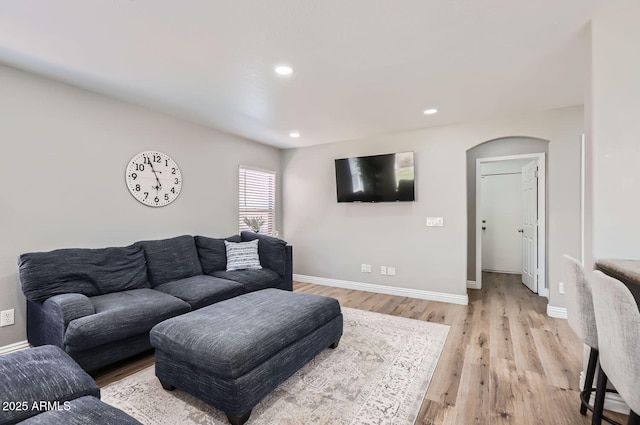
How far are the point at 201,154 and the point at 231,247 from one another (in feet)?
4.50

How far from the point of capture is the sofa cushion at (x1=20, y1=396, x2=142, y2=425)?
1.04 m

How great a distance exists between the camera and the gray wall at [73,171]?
8.27 feet

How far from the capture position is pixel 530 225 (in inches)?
189

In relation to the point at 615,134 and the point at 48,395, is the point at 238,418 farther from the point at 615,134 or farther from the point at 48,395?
the point at 615,134

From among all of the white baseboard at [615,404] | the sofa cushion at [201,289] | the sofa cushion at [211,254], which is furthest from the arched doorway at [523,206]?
the sofa cushion at [211,254]

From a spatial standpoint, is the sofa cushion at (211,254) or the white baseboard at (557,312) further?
the sofa cushion at (211,254)

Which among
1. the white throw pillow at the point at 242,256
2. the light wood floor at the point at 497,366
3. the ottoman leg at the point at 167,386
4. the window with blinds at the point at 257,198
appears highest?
the window with blinds at the point at 257,198

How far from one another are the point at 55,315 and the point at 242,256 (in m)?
1.98

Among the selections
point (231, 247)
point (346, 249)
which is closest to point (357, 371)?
point (231, 247)

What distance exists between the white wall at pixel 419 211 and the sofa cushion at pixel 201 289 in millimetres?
2142

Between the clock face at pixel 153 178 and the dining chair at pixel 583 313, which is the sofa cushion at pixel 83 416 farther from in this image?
the clock face at pixel 153 178

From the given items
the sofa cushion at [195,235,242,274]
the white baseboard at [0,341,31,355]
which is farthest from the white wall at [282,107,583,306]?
the white baseboard at [0,341,31,355]

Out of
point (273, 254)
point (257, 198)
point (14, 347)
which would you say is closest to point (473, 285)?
point (273, 254)

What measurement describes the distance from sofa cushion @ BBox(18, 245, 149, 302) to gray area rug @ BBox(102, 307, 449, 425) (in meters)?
→ 0.95
